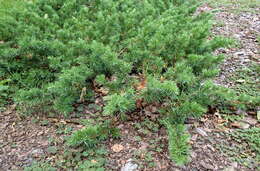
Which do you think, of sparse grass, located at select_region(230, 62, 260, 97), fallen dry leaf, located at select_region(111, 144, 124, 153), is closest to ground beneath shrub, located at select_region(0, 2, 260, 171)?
fallen dry leaf, located at select_region(111, 144, 124, 153)

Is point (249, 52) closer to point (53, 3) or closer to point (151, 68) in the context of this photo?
point (151, 68)

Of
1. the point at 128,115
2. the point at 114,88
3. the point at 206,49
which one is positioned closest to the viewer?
the point at 114,88

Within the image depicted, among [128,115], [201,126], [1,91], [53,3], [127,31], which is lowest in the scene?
[201,126]

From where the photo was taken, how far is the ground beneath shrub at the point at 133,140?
184 cm

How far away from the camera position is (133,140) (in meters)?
2.01

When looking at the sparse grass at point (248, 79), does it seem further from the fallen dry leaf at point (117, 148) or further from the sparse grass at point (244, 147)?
the fallen dry leaf at point (117, 148)

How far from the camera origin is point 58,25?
116 inches

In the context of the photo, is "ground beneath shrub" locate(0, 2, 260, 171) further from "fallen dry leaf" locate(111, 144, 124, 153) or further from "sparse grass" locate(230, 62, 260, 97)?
"sparse grass" locate(230, 62, 260, 97)

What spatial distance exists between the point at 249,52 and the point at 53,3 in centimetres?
258

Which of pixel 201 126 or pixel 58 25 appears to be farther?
pixel 58 25

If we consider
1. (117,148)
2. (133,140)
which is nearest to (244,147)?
(133,140)

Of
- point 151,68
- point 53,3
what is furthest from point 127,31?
point 53,3

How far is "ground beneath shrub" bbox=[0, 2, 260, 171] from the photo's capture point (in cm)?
184

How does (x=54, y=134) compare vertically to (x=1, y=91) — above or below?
below
